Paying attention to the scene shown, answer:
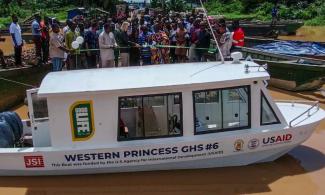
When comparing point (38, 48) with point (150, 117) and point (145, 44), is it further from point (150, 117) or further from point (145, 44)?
point (150, 117)

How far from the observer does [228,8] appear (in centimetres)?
4591

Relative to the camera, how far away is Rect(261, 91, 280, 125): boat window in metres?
7.57

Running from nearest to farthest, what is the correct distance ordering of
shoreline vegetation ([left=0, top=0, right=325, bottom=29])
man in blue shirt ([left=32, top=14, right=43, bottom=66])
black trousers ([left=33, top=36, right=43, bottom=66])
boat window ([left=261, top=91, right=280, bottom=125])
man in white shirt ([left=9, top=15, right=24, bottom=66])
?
boat window ([left=261, top=91, right=280, bottom=125]) < man in white shirt ([left=9, top=15, right=24, bottom=66]) < man in blue shirt ([left=32, top=14, right=43, bottom=66]) < black trousers ([left=33, top=36, right=43, bottom=66]) < shoreline vegetation ([left=0, top=0, right=325, bottom=29])

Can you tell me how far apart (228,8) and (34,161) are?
40.7 meters

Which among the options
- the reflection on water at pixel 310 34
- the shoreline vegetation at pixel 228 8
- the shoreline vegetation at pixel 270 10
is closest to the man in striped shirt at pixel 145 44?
the reflection on water at pixel 310 34

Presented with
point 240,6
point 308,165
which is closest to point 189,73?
point 308,165

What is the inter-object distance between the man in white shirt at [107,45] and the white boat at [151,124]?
4.11 m

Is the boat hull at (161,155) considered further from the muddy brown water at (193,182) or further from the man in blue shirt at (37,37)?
the man in blue shirt at (37,37)

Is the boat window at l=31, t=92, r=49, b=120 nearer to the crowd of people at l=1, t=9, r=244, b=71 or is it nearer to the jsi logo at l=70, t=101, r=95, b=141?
the jsi logo at l=70, t=101, r=95, b=141

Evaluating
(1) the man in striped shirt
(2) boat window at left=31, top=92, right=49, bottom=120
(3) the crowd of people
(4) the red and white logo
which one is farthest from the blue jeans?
(4) the red and white logo

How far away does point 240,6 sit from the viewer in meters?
44.9

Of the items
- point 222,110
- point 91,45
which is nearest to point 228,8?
point 91,45

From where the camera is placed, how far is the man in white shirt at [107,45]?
11.8 meters

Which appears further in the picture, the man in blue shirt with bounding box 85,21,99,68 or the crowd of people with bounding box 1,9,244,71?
the man in blue shirt with bounding box 85,21,99,68
